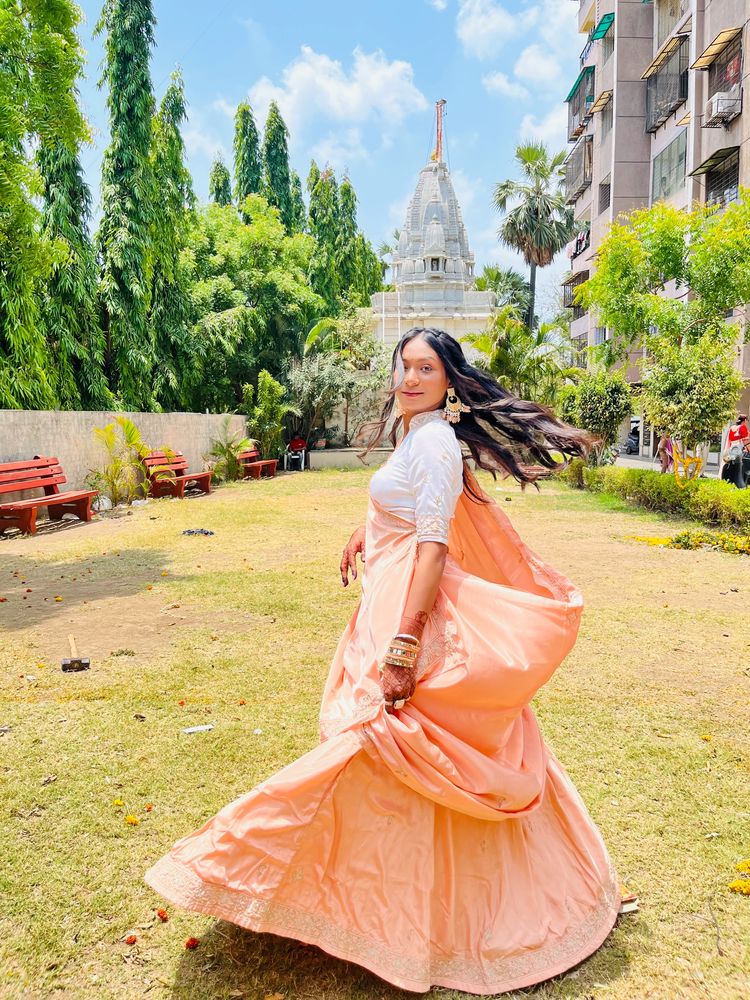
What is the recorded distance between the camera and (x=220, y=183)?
Result: 38.2 meters

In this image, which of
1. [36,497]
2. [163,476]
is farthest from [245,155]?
[36,497]

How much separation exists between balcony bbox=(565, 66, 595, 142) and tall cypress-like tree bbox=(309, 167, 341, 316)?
1140 centimetres

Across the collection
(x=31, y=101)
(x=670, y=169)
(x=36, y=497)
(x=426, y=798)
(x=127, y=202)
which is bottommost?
(x=36, y=497)

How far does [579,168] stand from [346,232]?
11.2 meters

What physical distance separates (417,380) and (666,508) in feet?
35.9

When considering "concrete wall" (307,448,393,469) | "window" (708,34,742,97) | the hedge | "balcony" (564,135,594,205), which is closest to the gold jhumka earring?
the hedge

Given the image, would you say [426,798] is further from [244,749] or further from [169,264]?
[169,264]

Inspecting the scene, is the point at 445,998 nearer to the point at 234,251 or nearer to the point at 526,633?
the point at 526,633

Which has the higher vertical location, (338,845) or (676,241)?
(676,241)

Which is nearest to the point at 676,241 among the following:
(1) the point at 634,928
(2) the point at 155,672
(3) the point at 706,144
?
(3) the point at 706,144

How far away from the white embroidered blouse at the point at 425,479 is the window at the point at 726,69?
21720 millimetres

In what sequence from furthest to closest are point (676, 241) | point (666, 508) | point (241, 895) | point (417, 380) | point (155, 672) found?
point (676, 241), point (666, 508), point (155, 672), point (417, 380), point (241, 895)

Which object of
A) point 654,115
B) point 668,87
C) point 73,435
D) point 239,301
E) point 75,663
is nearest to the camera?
point 75,663

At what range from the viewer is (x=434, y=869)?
6.73 ft
